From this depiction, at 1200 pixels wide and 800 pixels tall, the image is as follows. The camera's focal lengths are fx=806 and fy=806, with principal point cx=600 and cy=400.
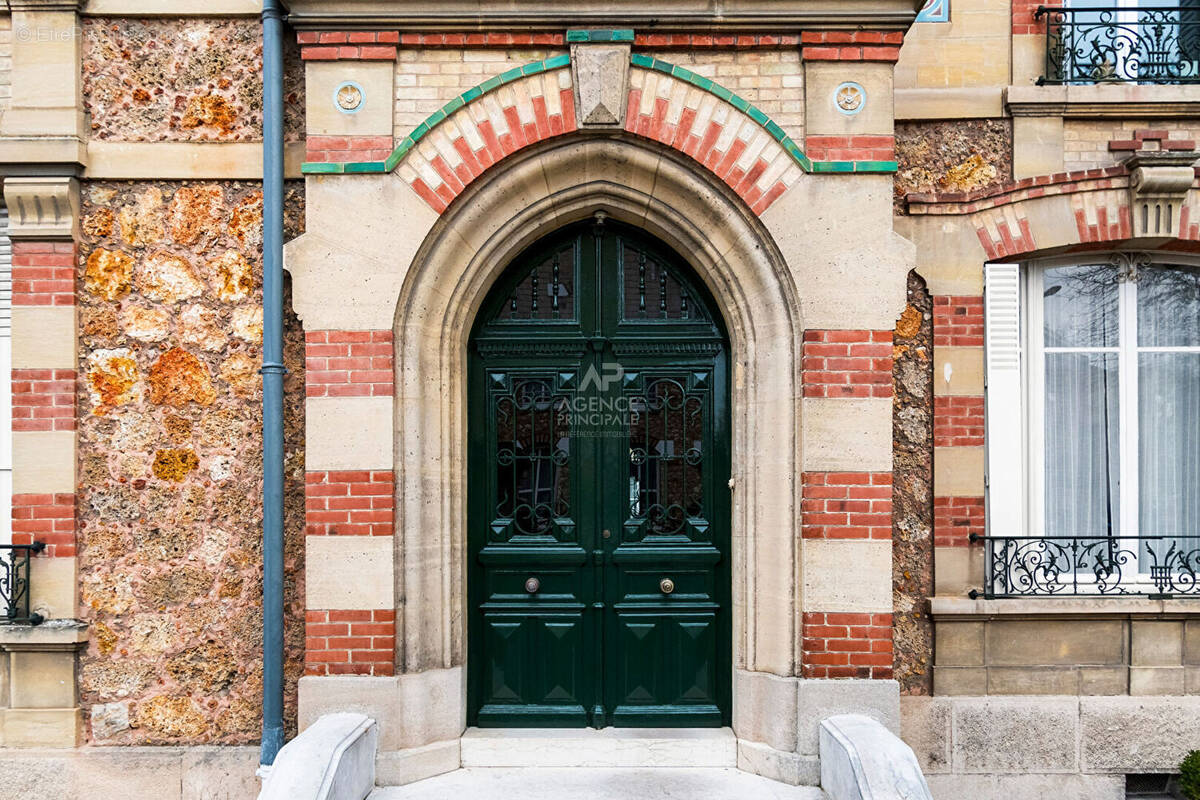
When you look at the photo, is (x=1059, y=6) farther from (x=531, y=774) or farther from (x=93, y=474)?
(x=93, y=474)

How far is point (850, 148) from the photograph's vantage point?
480 cm

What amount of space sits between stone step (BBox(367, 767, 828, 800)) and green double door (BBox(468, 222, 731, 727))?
40cm

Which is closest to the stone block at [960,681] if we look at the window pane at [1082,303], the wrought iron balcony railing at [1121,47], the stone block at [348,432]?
the window pane at [1082,303]

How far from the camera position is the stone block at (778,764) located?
15.3 feet

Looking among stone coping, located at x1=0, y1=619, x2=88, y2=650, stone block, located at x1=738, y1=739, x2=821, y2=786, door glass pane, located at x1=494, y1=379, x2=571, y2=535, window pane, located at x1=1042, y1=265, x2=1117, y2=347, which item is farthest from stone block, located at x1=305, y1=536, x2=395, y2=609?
window pane, located at x1=1042, y1=265, x2=1117, y2=347

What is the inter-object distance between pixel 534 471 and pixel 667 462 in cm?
87

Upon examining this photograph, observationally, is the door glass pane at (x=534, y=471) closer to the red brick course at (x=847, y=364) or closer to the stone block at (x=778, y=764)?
the red brick course at (x=847, y=364)

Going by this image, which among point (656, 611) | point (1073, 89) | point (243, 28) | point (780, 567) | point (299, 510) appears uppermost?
point (243, 28)

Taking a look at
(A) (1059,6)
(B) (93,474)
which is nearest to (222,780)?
(B) (93,474)

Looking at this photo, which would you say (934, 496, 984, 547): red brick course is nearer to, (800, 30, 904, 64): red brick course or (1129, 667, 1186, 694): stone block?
(1129, 667, 1186, 694): stone block

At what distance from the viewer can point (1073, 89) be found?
5.18 metres

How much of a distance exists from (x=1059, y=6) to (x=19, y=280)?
22.8ft

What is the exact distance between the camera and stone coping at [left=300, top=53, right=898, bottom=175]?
188 inches

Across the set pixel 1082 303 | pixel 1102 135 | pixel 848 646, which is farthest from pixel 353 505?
pixel 1102 135
